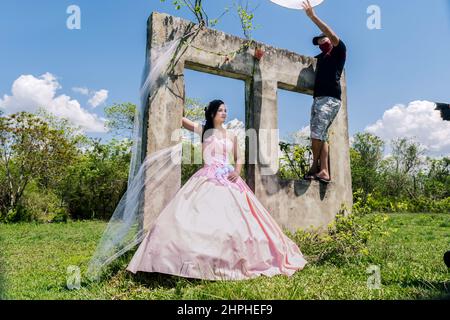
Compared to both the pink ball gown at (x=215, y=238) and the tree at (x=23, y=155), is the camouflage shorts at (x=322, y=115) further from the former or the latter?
the tree at (x=23, y=155)

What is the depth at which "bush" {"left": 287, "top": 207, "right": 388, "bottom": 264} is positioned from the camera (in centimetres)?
524

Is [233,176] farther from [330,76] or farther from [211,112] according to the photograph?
[330,76]

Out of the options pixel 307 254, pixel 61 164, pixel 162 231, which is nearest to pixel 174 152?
pixel 162 231

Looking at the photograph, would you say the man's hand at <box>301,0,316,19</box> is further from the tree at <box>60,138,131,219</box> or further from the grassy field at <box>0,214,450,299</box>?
the tree at <box>60,138,131,219</box>

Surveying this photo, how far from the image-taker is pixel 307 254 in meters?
5.37

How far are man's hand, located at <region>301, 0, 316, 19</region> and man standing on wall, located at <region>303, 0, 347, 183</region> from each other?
0.98 m

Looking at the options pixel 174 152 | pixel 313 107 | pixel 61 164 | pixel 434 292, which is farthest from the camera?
pixel 61 164

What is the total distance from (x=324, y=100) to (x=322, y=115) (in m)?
0.28

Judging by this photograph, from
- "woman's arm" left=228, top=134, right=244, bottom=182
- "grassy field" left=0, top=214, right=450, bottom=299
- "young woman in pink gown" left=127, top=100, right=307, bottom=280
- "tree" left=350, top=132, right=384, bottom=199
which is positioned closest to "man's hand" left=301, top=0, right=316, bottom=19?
"woman's arm" left=228, top=134, right=244, bottom=182

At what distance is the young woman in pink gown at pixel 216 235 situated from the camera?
373 centimetres

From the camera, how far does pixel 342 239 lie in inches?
211

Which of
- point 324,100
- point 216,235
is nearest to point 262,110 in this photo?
point 324,100
